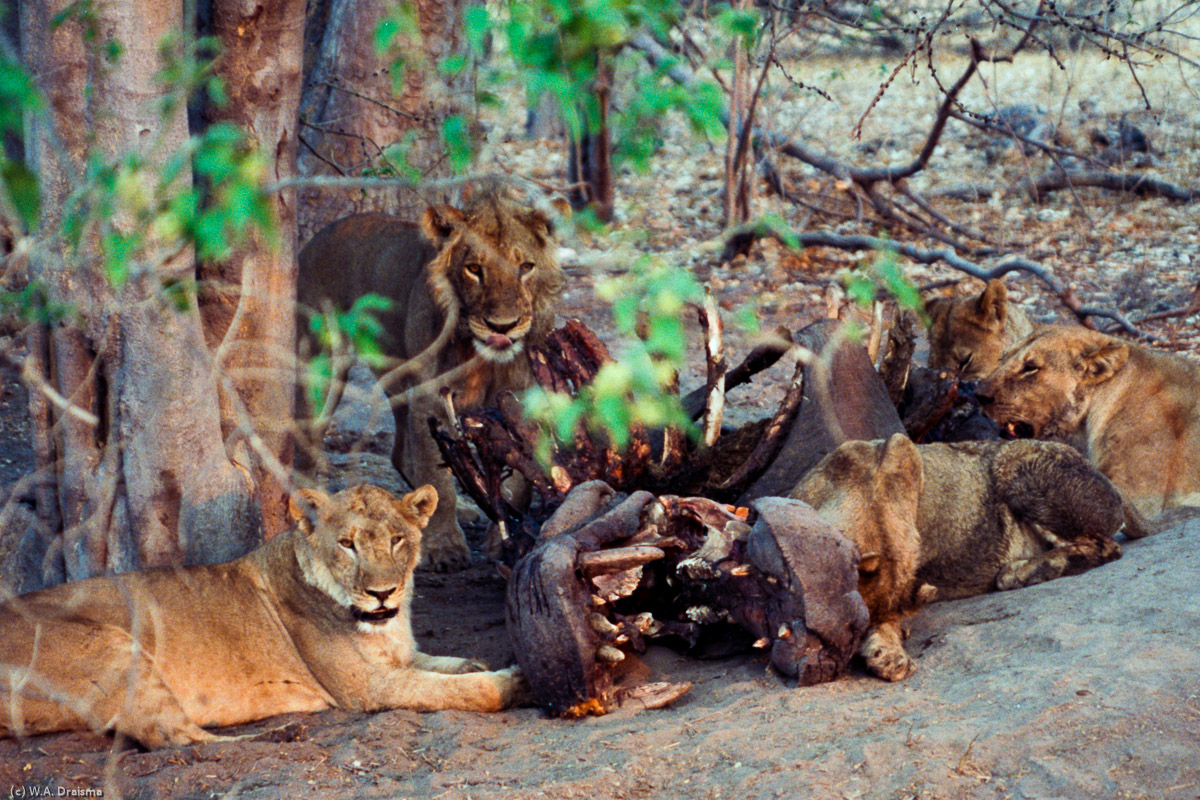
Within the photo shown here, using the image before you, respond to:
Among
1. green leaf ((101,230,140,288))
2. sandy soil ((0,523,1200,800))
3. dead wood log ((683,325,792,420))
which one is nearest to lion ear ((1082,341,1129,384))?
sandy soil ((0,523,1200,800))

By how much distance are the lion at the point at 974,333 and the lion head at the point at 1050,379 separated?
0.91 m

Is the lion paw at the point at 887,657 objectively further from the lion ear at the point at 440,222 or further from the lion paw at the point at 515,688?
the lion ear at the point at 440,222

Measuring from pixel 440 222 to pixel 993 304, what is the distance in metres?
3.01

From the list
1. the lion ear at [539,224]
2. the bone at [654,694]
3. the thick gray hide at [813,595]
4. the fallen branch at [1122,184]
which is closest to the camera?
the thick gray hide at [813,595]

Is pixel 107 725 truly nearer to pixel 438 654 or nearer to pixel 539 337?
pixel 438 654

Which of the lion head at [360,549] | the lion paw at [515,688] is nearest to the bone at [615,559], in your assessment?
the lion paw at [515,688]

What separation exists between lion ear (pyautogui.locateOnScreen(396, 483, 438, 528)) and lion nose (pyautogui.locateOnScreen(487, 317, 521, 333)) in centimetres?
131

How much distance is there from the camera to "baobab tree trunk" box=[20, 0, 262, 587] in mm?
4297

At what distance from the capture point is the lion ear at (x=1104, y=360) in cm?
551

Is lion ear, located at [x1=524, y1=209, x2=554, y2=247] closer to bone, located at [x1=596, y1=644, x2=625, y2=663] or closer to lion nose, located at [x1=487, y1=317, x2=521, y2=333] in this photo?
lion nose, located at [x1=487, y1=317, x2=521, y2=333]

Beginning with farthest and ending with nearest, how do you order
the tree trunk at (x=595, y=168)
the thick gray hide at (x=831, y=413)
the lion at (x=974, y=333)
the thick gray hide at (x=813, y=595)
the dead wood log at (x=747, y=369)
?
the tree trunk at (x=595, y=168) → the lion at (x=974, y=333) → the dead wood log at (x=747, y=369) → the thick gray hide at (x=831, y=413) → the thick gray hide at (x=813, y=595)

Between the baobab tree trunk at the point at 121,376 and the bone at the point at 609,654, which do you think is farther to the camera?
the baobab tree trunk at the point at 121,376

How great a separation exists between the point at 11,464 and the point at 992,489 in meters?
5.40

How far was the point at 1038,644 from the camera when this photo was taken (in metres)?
3.90
